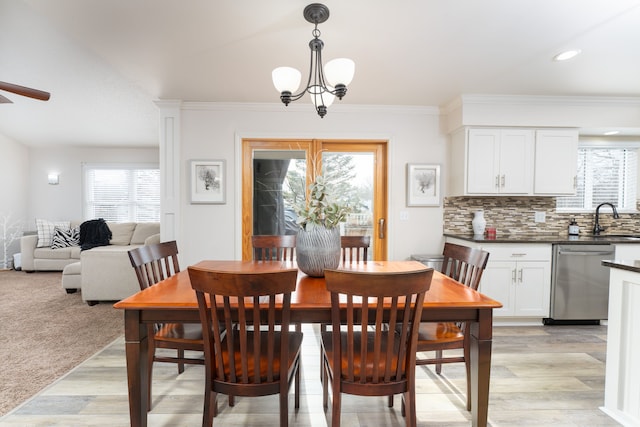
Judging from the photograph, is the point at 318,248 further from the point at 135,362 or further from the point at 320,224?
the point at 135,362

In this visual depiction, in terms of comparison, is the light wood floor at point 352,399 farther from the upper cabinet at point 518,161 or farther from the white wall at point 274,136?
the upper cabinet at point 518,161

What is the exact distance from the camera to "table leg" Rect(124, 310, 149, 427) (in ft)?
4.85

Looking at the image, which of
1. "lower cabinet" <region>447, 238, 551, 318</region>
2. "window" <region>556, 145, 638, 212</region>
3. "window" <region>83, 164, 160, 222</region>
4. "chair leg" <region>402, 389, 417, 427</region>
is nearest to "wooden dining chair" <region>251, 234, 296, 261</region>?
"chair leg" <region>402, 389, 417, 427</region>

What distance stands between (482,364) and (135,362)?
62.2 inches

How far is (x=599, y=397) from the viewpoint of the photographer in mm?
2086

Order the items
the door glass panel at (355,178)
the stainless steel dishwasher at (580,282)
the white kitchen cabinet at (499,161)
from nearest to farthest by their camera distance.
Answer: the stainless steel dishwasher at (580,282), the white kitchen cabinet at (499,161), the door glass panel at (355,178)

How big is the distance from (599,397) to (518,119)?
2.57 meters

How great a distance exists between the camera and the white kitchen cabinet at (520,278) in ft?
10.7

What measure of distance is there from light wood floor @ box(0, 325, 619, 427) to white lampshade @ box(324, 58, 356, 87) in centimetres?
187

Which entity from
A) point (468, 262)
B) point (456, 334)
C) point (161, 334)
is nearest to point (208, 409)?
point (161, 334)

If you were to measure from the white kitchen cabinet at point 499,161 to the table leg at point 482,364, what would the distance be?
2.27m

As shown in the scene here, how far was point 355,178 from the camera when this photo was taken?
3881mm

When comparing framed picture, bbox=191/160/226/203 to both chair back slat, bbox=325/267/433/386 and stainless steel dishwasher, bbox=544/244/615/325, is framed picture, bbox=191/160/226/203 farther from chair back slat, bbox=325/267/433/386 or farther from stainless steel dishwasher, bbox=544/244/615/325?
stainless steel dishwasher, bbox=544/244/615/325

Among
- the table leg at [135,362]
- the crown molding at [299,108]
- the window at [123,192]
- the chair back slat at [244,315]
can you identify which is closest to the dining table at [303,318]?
the table leg at [135,362]
